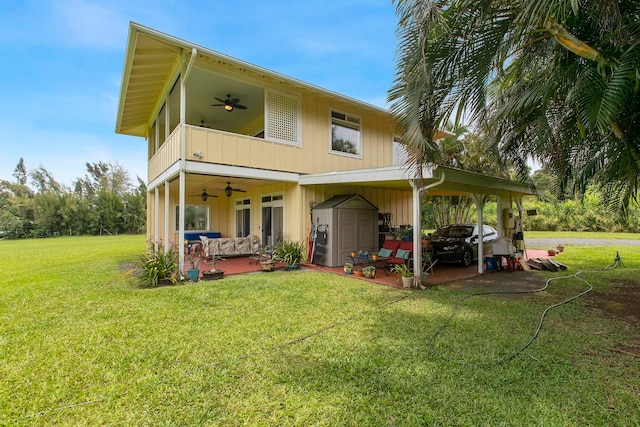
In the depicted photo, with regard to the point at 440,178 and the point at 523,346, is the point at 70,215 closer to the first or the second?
the point at 440,178

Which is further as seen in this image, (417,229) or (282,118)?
(282,118)

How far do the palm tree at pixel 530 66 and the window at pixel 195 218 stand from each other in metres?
12.6

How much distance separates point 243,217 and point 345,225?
5814 mm

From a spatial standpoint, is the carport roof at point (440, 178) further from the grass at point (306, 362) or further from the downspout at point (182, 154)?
the downspout at point (182, 154)

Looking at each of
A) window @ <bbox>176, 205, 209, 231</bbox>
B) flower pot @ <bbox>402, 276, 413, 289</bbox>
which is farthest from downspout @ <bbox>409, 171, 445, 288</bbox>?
window @ <bbox>176, 205, 209, 231</bbox>

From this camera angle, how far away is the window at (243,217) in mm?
12913

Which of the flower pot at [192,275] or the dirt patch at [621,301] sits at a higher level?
the flower pot at [192,275]

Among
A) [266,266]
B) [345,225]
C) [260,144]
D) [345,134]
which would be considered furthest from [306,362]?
[345,134]

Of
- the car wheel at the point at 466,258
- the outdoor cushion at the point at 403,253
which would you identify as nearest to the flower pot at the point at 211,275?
the outdoor cushion at the point at 403,253

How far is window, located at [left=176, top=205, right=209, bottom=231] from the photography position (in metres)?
14.6

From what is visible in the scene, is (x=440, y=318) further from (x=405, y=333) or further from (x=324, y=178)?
(x=324, y=178)

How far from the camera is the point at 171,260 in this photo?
24.5 ft

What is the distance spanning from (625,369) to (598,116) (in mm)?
2663

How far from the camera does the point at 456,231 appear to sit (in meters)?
10.7
